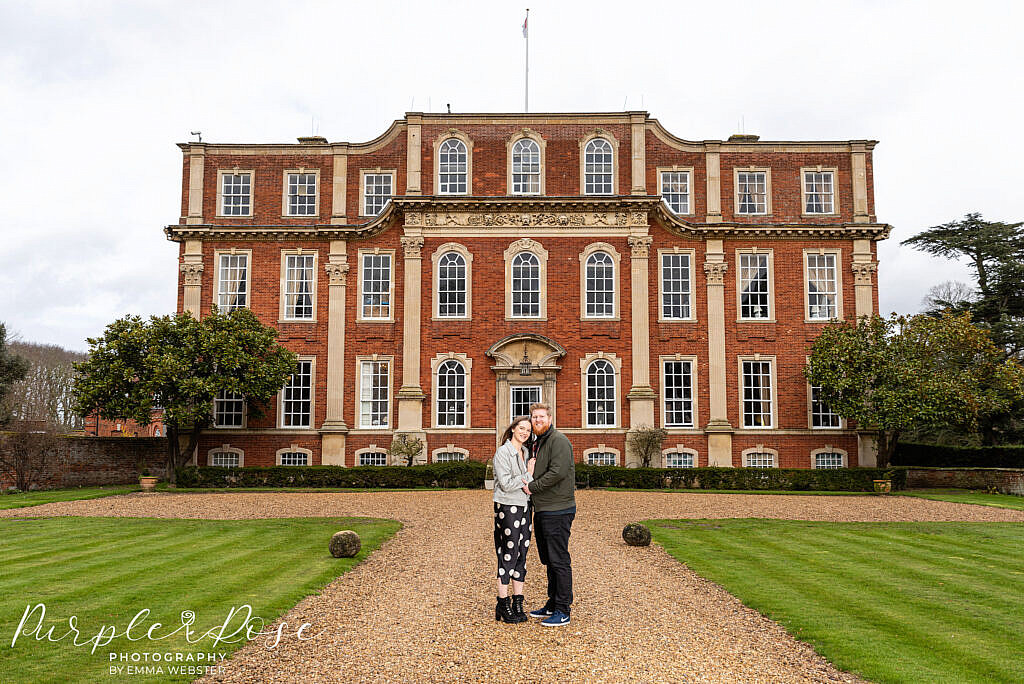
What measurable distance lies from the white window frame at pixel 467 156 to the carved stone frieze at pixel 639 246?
663 centimetres

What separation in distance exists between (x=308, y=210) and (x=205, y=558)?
21090 mm

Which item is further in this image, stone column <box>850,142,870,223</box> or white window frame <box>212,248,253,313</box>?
stone column <box>850,142,870,223</box>

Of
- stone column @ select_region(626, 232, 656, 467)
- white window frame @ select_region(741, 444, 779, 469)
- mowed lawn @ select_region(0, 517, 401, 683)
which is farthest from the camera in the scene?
white window frame @ select_region(741, 444, 779, 469)

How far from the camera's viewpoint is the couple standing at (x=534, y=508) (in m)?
7.94

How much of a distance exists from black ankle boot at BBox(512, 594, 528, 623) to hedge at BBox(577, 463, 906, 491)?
1714cm

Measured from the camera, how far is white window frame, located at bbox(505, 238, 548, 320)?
95.0 ft

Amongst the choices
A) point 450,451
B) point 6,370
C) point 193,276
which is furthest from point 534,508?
point 6,370

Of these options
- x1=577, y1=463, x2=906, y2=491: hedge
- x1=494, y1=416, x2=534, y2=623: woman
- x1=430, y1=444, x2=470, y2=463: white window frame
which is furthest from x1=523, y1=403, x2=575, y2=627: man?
x1=430, y1=444, x2=470, y2=463: white window frame

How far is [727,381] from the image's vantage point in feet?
95.2

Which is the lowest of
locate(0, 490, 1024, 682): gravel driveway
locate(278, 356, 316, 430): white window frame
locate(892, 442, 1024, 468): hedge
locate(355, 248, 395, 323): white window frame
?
locate(0, 490, 1024, 682): gravel driveway

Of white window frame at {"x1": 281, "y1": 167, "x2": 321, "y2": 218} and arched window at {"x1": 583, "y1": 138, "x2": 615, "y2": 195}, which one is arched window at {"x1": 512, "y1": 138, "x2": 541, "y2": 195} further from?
white window frame at {"x1": 281, "y1": 167, "x2": 321, "y2": 218}

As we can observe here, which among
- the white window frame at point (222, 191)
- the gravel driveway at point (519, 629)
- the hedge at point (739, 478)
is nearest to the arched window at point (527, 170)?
the white window frame at point (222, 191)

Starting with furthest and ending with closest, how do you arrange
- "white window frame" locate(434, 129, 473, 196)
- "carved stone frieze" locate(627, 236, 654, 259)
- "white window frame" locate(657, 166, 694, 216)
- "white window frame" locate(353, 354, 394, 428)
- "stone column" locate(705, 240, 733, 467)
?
"white window frame" locate(657, 166, 694, 216) → "white window frame" locate(434, 129, 473, 196) → "carved stone frieze" locate(627, 236, 654, 259) → "white window frame" locate(353, 354, 394, 428) → "stone column" locate(705, 240, 733, 467)

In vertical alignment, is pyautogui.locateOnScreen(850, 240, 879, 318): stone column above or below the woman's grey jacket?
above
